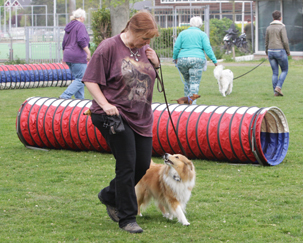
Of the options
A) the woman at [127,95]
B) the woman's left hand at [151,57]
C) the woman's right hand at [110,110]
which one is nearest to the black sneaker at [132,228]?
the woman at [127,95]

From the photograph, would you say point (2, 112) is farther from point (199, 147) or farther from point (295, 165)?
point (295, 165)

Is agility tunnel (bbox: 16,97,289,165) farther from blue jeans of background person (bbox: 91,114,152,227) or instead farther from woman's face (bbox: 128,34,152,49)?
woman's face (bbox: 128,34,152,49)

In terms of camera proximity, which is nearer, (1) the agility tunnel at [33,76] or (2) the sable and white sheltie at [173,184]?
(2) the sable and white sheltie at [173,184]

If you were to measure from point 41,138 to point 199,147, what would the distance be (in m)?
2.74

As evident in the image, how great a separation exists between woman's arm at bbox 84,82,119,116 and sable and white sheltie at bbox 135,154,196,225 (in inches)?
29.7

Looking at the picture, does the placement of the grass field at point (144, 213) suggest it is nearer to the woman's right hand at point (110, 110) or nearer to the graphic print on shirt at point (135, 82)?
the woman's right hand at point (110, 110)

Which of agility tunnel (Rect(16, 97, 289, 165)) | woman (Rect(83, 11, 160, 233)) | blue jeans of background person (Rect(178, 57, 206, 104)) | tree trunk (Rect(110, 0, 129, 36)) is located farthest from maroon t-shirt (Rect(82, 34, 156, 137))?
tree trunk (Rect(110, 0, 129, 36))

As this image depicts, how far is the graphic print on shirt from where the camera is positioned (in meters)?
3.72

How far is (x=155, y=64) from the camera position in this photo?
13.1 ft

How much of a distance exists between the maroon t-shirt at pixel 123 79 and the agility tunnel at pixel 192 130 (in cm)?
271

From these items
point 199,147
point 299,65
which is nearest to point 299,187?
point 199,147

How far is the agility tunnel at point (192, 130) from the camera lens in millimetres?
6289

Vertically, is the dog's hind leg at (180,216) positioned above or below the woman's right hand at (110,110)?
below

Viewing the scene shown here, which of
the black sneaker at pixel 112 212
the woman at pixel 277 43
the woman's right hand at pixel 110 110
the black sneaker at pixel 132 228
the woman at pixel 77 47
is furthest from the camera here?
the woman at pixel 277 43
